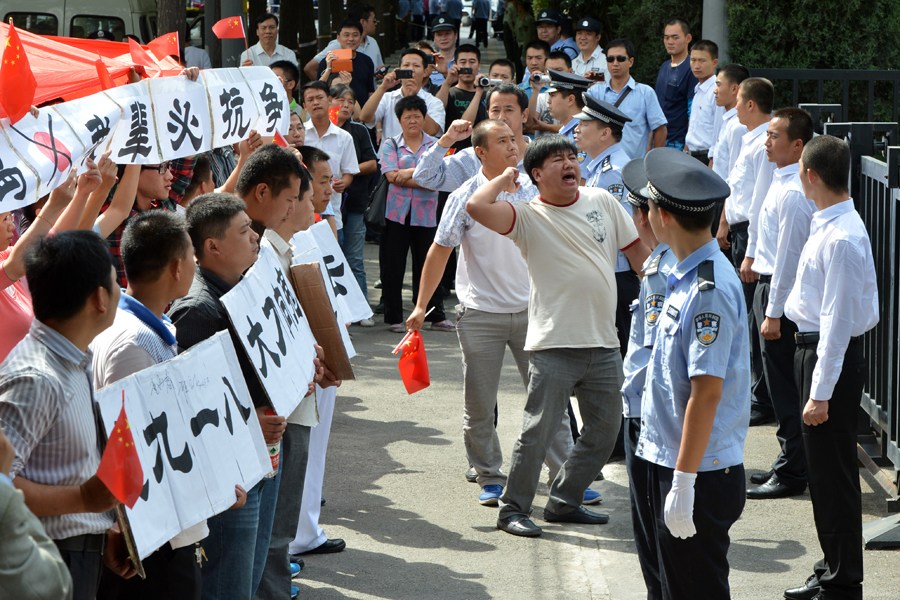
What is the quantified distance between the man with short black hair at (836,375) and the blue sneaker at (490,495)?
1.79 m

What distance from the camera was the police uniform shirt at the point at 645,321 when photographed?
452 centimetres

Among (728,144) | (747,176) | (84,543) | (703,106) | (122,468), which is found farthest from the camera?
(703,106)

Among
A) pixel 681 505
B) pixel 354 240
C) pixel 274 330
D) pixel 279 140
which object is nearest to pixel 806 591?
pixel 681 505

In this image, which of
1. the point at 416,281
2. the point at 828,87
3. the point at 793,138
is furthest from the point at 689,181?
the point at 828,87

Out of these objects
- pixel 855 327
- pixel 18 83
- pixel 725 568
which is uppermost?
pixel 18 83

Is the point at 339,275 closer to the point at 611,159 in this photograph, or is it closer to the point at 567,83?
the point at 611,159

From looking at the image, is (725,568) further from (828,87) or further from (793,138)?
(828,87)

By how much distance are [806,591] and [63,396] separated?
352 cm

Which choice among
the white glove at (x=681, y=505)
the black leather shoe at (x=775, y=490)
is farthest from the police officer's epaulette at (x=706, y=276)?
the black leather shoe at (x=775, y=490)

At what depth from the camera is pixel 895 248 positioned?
6.36m

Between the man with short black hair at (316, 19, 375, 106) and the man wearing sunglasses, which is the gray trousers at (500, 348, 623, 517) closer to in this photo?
the man wearing sunglasses

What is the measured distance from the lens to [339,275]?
225 inches

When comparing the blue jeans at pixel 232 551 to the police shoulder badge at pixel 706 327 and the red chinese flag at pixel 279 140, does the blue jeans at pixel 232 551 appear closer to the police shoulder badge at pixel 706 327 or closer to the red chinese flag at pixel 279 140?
the police shoulder badge at pixel 706 327

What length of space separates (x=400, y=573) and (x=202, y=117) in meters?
2.47
